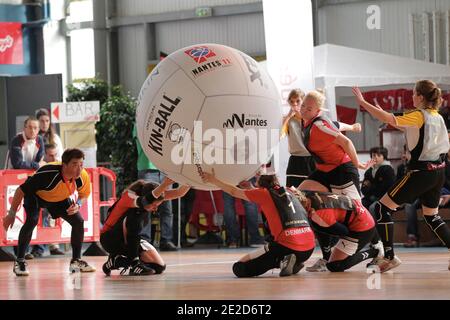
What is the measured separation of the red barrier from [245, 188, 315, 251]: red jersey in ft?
14.7

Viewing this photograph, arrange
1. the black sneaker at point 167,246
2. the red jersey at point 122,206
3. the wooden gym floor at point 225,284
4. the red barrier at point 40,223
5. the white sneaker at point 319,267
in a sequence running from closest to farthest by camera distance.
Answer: the wooden gym floor at point 225,284, the white sneaker at point 319,267, the red jersey at point 122,206, the red barrier at point 40,223, the black sneaker at point 167,246

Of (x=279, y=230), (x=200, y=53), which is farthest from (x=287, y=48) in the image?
(x=200, y=53)

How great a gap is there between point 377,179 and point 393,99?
13.5ft

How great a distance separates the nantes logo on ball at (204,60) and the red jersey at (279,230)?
162cm

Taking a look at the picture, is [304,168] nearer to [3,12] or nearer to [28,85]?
[28,85]

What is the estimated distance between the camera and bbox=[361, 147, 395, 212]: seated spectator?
13.2 metres

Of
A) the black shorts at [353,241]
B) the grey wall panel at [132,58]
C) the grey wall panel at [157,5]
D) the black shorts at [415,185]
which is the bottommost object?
the black shorts at [353,241]

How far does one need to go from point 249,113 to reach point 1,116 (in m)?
13.7

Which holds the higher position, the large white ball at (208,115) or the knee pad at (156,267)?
the large white ball at (208,115)

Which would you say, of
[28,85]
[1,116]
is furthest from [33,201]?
[1,116]

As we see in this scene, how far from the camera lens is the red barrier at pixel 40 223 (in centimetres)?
1205

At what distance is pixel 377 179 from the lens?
13273 millimetres

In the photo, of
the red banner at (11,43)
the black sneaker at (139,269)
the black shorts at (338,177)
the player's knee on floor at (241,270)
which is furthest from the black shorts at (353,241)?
the red banner at (11,43)

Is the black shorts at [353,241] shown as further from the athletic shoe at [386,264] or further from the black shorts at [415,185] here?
the black shorts at [415,185]
